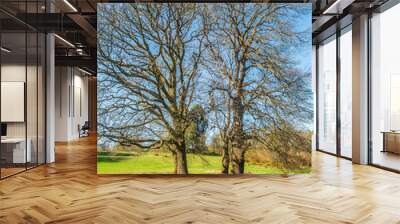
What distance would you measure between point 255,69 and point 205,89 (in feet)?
3.15

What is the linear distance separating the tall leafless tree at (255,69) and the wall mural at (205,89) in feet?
0.06

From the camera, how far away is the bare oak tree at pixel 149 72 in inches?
241

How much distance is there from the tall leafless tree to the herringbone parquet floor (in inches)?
37.7

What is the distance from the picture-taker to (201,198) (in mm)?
4625

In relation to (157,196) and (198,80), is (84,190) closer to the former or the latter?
(157,196)

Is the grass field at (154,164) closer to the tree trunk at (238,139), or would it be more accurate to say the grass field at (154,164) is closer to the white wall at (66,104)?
the tree trunk at (238,139)

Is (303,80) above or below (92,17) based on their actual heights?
below

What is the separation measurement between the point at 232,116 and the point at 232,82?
606 millimetres

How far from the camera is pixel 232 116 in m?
6.17

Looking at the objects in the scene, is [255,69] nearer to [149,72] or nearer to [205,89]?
[205,89]

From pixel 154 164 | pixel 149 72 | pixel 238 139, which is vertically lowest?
pixel 154 164

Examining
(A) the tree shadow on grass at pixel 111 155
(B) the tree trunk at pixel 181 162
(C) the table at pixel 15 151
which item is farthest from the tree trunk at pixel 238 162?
(C) the table at pixel 15 151

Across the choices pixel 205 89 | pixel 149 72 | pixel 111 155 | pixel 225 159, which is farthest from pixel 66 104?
pixel 225 159

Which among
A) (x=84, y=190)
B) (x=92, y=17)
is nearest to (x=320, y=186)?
(x=84, y=190)
